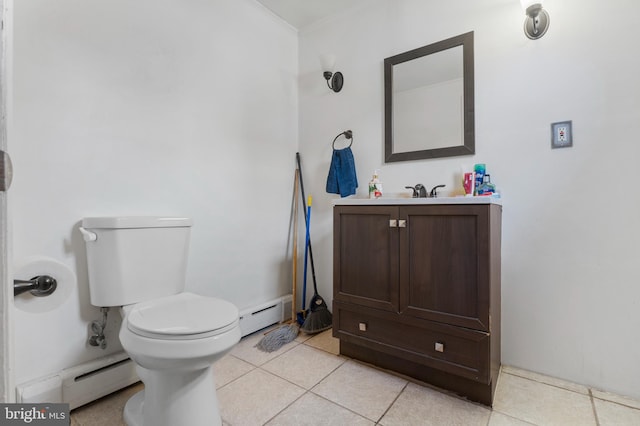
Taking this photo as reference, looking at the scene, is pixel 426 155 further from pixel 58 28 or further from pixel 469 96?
pixel 58 28

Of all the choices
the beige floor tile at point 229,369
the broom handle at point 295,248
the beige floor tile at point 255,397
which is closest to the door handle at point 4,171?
the beige floor tile at point 255,397

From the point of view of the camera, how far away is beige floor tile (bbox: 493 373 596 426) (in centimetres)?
123

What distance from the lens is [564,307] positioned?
4.89 feet

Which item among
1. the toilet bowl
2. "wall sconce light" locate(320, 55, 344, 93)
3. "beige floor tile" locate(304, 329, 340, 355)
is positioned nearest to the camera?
the toilet bowl

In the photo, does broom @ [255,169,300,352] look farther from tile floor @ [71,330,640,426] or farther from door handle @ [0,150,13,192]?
door handle @ [0,150,13,192]

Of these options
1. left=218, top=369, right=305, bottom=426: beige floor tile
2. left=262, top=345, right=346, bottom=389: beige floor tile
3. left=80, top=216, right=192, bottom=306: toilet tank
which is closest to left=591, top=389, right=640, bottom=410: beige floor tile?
left=262, top=345, right=346, bottom=389: beige floor tile

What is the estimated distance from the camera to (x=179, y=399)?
1090mm

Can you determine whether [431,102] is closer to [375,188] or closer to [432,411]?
[375,188]

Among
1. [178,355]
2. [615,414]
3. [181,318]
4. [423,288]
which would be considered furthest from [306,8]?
[615,414]

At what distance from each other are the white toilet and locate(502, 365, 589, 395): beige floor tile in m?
1.42

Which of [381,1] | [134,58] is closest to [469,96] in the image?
[381,1]

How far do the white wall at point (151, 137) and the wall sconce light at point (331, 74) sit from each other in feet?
1.16

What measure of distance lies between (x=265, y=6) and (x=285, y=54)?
330 millimetres

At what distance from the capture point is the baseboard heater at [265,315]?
2.02 meters
